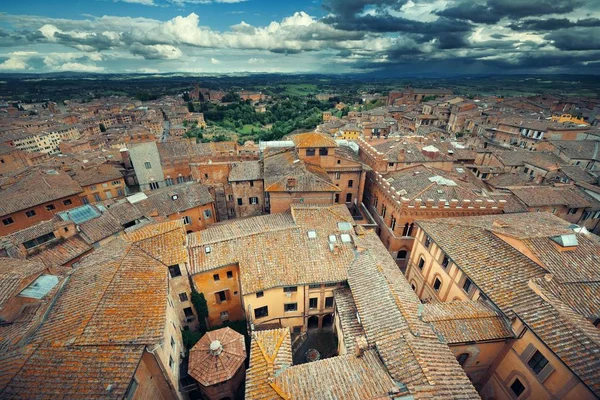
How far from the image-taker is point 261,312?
26.4 meters

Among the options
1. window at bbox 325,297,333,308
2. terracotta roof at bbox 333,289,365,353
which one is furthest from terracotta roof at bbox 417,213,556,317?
window at bbox 325,297,333,308

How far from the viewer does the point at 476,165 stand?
5988 centimetres

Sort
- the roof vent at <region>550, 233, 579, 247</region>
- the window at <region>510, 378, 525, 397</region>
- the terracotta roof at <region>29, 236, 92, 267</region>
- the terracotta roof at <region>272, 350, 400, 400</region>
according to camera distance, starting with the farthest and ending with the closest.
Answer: the terracotta roof at <region>29, 236, 92, 267</region>
the roof vent at <region>550, 233, 579, 247</region>
the window at <region>510, 378, 525, 397</region>
the terracotta roof at <region>272, 350, 400, 400</region>

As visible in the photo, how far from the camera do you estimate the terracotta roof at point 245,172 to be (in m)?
41.3

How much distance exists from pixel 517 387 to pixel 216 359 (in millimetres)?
22897

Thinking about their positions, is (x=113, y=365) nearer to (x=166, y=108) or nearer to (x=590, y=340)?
(x=590, y=340)

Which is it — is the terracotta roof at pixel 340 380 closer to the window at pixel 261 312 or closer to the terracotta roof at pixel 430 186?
the window at pixel 261 312

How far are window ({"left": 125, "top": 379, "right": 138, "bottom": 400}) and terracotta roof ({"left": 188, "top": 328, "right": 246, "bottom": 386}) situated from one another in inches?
189

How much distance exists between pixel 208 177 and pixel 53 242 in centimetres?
2367

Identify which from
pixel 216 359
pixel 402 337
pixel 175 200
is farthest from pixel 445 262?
pixel 175 200

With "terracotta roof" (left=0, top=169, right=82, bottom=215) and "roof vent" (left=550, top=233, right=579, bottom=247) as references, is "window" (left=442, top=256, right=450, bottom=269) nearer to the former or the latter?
"roof vent" (left=550, top=233, right=579, bottom=247)

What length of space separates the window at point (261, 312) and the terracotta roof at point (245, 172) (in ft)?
68.5

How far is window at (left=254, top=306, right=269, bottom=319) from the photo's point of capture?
2616cm

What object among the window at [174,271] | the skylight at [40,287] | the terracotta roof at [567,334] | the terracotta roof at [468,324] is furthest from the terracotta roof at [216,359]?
the terracotta roof at [567,334]
